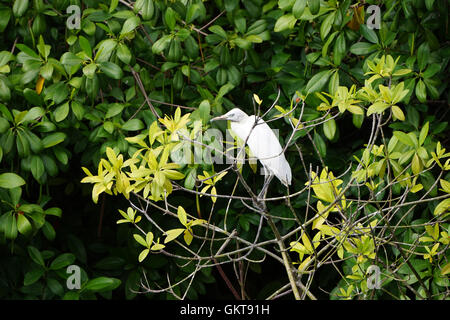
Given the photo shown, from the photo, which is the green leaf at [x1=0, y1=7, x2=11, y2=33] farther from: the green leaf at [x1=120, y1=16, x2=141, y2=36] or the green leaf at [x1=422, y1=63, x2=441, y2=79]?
the green leaf at [x1=422, y1=63, x2=441, y2=79]

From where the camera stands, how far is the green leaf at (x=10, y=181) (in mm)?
2191

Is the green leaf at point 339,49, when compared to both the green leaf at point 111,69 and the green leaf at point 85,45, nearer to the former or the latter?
the green leaf at point 111,69

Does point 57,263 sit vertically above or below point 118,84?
below

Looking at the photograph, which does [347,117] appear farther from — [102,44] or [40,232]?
[40,232]

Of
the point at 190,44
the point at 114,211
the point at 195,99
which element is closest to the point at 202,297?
the point at 114,211

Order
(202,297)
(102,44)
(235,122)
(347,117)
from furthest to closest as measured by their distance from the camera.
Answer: (202,297)
(347,117)
(102,44)
(235,122)

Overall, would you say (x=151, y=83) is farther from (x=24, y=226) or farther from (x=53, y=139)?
(x=24, y=226)

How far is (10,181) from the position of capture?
2.21 m

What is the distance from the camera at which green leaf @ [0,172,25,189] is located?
7.19ft

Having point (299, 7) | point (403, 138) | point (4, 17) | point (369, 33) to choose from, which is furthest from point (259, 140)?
point (4, 17)

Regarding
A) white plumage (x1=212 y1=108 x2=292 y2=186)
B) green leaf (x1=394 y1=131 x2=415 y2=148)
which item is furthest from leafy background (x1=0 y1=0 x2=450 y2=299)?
white plumage (x1=212 y1=108 x2=292 y2=186)

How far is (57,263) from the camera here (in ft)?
8.31

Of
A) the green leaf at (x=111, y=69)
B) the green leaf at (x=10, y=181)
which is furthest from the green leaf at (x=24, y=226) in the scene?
the green leaf at (x=111, y=69)

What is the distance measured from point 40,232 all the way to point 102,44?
0.96m
